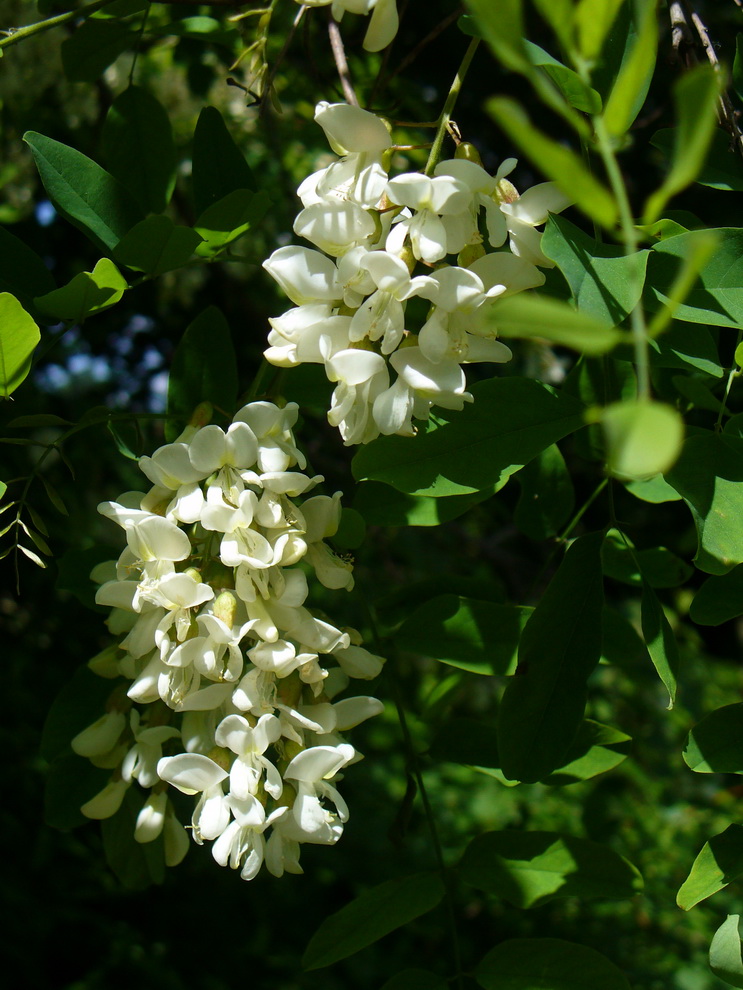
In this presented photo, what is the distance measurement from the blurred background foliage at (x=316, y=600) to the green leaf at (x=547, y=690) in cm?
71

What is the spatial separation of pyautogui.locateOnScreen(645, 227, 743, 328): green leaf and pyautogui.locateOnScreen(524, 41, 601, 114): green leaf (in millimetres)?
110

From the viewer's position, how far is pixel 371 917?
82 cm

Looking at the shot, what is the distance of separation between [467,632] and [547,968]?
288 millimetres

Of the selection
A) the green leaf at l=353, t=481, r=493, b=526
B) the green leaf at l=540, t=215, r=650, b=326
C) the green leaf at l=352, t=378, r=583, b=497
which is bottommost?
the green leaf at l=353, t=481, r=493, b=526

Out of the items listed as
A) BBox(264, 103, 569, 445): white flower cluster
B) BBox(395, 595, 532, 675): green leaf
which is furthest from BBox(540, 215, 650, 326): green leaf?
BBox(395, 595, 532, 675): green leaf

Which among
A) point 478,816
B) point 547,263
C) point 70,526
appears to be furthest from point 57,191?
point 478,816

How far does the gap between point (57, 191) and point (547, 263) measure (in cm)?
43

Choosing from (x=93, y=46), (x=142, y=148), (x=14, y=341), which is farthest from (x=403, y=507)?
(x=93, y=46)

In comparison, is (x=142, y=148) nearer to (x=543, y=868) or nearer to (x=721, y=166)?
(x=721, y=166)

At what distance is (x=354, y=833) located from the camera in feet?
7.39

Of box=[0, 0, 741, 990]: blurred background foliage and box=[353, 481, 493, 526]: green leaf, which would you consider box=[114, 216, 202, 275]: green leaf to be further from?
box=[0, 0, 741, 990]: blurred background foliage

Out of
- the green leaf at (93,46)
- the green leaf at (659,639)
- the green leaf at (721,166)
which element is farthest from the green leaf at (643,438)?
the green leaf at (93,46)

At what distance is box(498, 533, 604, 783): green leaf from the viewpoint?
69cm

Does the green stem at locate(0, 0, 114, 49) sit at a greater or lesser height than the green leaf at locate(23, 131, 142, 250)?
greater
